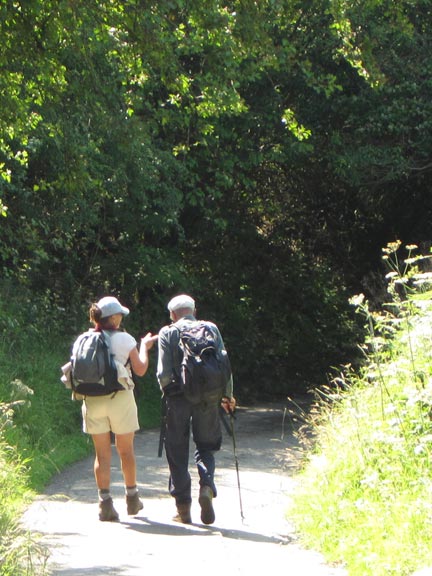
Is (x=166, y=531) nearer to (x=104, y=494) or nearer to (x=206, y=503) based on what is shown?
(x=206, y=503)

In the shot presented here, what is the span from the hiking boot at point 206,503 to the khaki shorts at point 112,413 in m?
0.80

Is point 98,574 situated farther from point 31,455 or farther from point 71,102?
point 71,102

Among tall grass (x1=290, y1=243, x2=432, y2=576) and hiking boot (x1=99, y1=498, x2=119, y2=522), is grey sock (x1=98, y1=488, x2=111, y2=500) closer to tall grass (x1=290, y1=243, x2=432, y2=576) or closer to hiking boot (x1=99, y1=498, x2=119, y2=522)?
hiking boot (x1=99, y1=498, x2=119, y2=522)

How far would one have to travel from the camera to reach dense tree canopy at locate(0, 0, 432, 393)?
10.3m

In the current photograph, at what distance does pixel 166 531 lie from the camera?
8.27 meters

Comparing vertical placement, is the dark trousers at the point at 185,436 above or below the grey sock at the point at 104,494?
above

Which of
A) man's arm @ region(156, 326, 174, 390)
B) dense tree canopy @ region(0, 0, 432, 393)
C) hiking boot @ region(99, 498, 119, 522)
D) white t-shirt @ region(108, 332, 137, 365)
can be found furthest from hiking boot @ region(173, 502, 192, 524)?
dense tree canopy @ region(0, 0, 432, 393)

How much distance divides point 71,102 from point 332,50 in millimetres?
8680

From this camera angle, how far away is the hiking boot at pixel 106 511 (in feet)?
28.3

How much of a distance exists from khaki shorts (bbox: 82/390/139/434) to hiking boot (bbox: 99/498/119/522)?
57cm

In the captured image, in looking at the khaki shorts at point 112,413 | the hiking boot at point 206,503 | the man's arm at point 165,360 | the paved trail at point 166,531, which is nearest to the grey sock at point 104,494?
the paved trail at point 166,531

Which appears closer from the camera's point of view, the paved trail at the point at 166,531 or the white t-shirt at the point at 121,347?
the paved trail at the point at 166,531

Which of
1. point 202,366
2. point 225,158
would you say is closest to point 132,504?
point 202,366

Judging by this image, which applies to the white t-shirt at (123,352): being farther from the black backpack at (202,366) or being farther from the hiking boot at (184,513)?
the hiking boot at (184,513)
